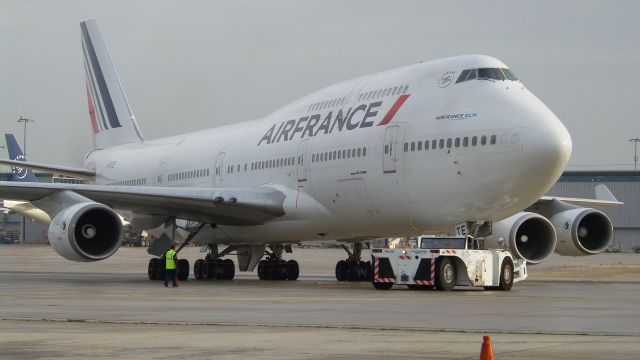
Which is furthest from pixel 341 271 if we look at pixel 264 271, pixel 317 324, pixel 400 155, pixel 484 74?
pixel 317 324

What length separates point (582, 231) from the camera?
31.0 metres

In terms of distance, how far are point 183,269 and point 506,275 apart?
10668 millimetres

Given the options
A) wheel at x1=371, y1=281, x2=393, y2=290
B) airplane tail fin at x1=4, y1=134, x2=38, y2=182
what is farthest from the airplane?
airplane tail fin at x1=4, y1=134, x2=38, y2=182

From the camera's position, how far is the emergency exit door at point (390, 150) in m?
25.6

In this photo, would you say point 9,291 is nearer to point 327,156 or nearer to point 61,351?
point 327,156

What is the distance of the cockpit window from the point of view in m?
25.0

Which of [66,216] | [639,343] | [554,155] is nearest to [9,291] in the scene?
[66,216]

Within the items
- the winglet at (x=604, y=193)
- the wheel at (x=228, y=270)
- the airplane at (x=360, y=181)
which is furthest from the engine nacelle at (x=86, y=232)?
the winglet at (x=604, y=193)

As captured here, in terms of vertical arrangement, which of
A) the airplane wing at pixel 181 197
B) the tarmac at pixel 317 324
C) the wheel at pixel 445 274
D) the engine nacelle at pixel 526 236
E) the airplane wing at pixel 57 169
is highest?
the airplane wing at pixel 57 169

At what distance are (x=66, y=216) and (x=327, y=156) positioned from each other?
676 centimetres

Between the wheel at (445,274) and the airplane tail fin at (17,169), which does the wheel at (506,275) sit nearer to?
the wheel at (445,274)

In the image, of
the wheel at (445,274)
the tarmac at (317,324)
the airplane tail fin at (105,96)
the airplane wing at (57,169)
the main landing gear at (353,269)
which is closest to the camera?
the tarmac at (317,324)

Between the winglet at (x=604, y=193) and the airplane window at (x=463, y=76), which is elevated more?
the airplane window at (x=463, y=76)

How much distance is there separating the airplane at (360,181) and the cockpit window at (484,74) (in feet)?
0.10
